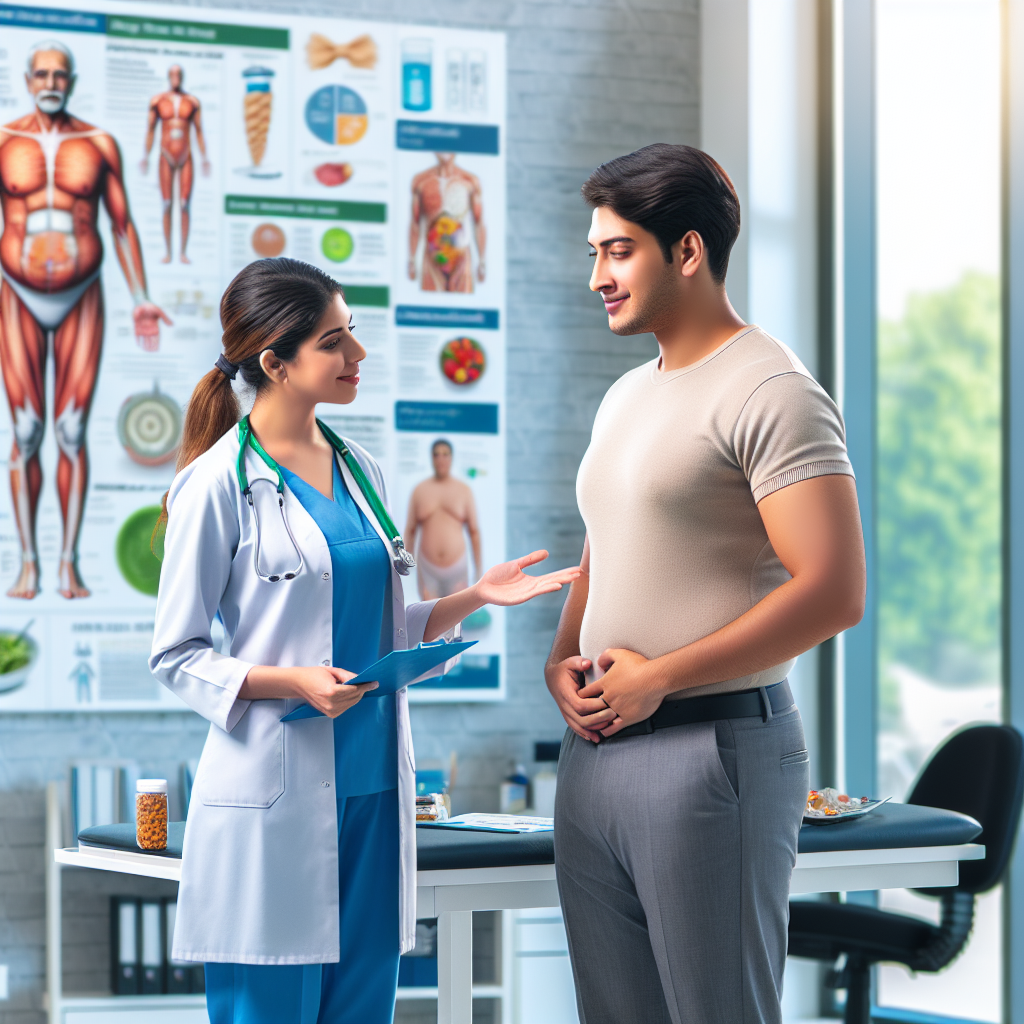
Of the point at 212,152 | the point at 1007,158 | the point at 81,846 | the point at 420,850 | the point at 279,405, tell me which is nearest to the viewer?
the point at 279,405

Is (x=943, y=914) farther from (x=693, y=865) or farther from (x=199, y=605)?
(x=199, y=605)

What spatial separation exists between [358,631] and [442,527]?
216cm

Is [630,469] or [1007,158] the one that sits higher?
[1007,158]

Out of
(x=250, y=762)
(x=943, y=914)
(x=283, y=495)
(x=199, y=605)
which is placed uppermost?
(x=283, y=495)

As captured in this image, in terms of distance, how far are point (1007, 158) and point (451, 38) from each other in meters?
1.73

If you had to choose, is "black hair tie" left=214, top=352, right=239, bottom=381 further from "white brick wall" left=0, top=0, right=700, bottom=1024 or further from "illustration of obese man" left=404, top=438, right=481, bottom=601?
"white brick wall" left=0, top=0, right=700, bottom=1024

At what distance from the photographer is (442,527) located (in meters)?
3.93

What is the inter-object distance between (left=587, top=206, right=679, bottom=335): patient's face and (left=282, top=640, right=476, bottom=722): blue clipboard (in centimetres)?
49

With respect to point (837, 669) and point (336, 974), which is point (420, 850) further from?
point (837, 669)

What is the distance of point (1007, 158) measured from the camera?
11.2 ft

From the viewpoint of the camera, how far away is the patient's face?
1652mm

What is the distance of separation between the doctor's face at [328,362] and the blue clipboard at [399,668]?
1.32ft

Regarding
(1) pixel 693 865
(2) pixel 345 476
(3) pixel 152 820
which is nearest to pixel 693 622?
(1) pixel 693 865

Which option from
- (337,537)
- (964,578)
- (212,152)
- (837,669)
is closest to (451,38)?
(212,152)
